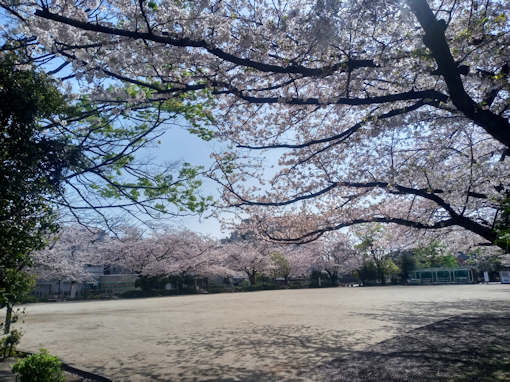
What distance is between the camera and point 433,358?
17.2 ft

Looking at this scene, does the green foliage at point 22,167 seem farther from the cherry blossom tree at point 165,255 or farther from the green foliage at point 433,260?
the green foliage at point 433,260

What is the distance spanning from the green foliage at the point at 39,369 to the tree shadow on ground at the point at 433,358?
12.4 ft

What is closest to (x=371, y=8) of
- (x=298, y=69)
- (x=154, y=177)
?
(x=298, y=69)

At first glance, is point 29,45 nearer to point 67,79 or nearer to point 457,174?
point 67,79

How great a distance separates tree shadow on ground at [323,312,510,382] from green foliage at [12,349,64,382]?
378 centimetres

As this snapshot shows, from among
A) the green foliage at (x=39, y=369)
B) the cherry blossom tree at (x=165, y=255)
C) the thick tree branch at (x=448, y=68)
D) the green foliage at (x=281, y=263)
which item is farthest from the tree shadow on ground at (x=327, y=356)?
the green foliage at (x=281, y=263)

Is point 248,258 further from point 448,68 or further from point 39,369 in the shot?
point 448,68

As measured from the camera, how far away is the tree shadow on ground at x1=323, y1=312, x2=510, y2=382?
4441 millimetres

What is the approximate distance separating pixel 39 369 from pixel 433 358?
19.8ft

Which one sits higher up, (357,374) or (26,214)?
(26,214)

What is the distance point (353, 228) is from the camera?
11812mm

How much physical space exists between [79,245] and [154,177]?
27806 mm

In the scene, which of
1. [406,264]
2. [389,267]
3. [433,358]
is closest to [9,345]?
[433,358]

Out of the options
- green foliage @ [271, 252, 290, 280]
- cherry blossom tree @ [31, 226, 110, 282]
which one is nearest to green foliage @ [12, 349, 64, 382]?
cherry blossom tree @ [31, 226, 110, 282]
